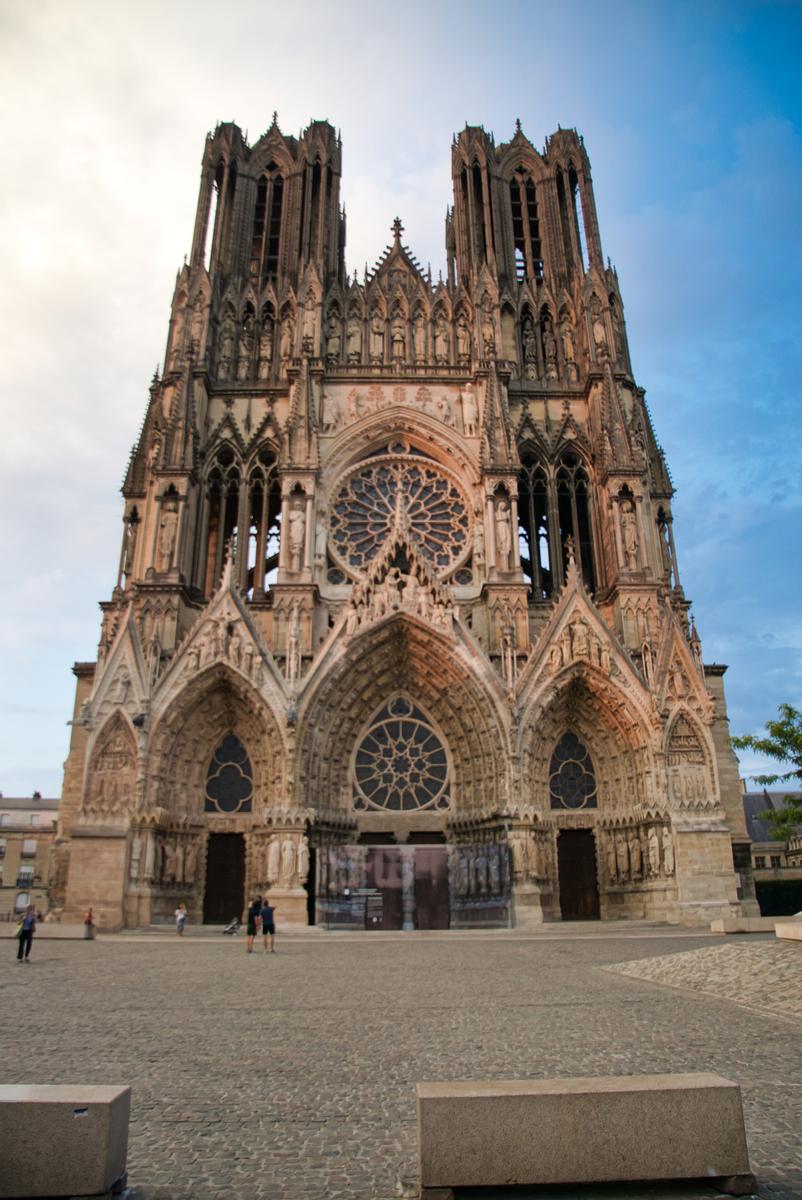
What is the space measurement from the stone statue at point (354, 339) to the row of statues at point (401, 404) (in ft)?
5.47

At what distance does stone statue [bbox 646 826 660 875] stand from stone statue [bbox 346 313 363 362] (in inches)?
748

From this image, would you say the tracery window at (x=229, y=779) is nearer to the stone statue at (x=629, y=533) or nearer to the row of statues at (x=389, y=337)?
the stone statue at (x=629, y=533)

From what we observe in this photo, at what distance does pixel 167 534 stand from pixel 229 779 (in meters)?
7.88

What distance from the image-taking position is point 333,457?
2991 cm

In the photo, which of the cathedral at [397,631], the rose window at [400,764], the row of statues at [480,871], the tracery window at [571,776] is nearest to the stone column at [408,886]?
the cathedral at [397,631]

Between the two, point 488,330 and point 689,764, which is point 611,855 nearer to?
point 689,764

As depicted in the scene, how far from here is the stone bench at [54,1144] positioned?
3410 mm

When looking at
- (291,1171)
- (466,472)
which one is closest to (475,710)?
(466,472)

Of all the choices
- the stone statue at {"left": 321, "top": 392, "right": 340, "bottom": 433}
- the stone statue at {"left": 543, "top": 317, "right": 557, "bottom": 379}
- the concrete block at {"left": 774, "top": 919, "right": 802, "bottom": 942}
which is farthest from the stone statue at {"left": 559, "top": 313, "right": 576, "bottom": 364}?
the concrete block at {"left": 774, "top": 919, "right": 802, "bottom": 942}

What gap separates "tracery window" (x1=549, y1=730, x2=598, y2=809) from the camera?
85.1ft

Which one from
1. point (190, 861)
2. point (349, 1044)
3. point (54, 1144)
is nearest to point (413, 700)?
point (190, 861)

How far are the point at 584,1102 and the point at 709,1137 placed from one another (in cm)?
56

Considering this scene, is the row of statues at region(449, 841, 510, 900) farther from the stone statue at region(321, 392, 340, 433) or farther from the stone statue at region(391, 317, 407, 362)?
the stone statue at region(391, 317, 407, 362)

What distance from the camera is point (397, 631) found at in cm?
2623
